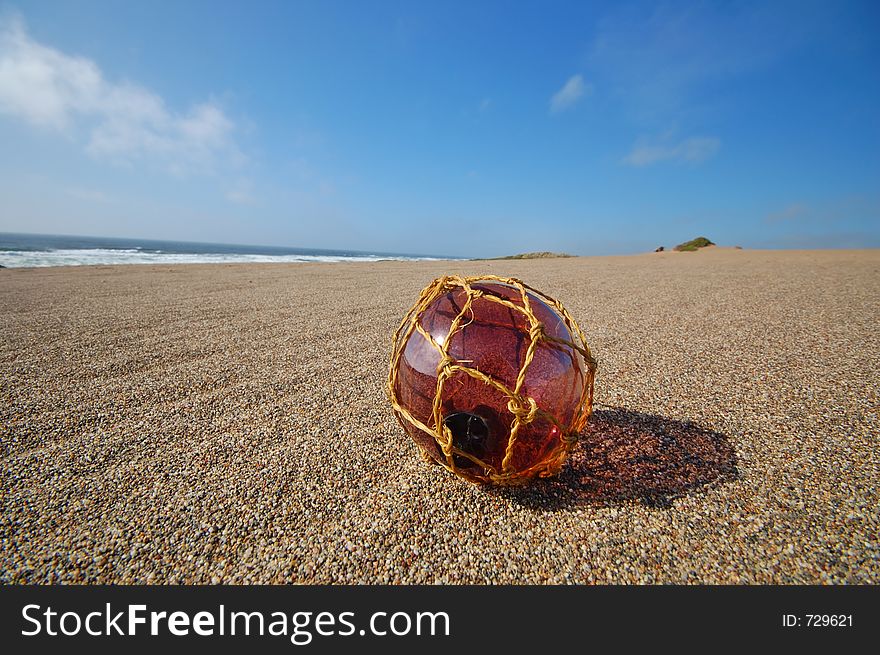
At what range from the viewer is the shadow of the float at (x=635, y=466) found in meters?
1.78

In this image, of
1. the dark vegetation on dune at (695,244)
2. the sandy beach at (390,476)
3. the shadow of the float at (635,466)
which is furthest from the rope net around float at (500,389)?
the dark vegetation on dune at (695,244)

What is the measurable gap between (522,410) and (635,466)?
1002 mm

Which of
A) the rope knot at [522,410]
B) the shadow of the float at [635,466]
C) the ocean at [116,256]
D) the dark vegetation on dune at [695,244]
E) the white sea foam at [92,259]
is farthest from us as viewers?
the dark vegetation on dune at [695,244]

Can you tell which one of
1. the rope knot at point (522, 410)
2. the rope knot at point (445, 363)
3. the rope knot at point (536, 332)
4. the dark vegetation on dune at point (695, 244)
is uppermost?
the dark vegetation on dune at point (695, 244)

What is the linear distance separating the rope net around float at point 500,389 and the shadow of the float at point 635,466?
0.39 ft

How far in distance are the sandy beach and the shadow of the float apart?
1cm

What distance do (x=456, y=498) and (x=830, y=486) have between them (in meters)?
1.79

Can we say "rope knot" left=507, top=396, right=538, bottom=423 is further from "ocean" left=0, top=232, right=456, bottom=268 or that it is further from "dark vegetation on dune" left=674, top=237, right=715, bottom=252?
"dark vegetation on dune" left=674, top=237, right=715, bottom=252

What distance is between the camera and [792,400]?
107 inches

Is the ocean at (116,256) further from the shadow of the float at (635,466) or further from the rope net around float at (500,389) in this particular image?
the shadow of the float at (635,466)

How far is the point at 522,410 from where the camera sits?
56.1 inches

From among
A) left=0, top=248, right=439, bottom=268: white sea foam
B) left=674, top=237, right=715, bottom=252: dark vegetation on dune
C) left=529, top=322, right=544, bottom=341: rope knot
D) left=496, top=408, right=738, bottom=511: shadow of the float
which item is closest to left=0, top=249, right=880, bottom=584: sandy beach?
left=496, top=408, right=738, bottom=511: shadow of the float

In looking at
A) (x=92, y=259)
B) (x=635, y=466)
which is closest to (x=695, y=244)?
(x=635, y=466)

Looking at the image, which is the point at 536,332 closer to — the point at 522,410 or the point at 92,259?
the point at 522,410
